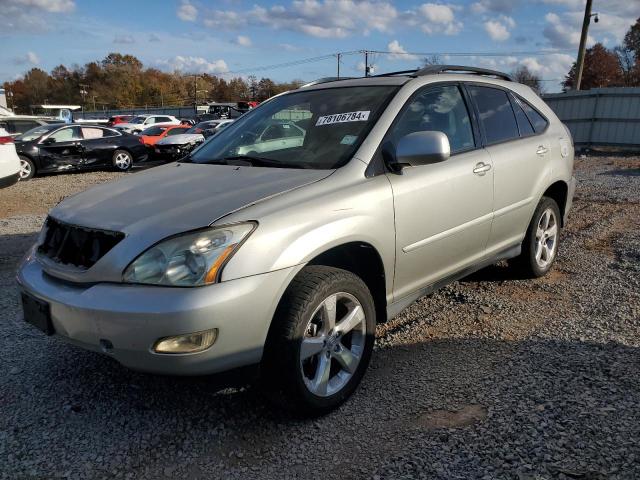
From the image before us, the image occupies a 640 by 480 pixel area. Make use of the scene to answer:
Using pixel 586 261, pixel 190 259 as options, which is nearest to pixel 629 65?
pixel 586 261

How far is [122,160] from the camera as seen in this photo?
15.6 metres

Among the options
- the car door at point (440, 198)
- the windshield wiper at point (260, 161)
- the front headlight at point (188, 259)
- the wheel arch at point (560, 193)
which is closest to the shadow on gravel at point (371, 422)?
the front headlight at point (188, 259)

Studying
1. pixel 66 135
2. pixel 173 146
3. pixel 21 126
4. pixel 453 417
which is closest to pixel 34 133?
pixel 66 135

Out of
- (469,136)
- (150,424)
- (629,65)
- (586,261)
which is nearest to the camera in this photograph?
(150,424)

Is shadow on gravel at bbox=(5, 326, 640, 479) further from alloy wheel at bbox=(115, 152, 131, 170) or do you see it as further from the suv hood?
alloy wheel at bbox=(115, 152, 131, 170)

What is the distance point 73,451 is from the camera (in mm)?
2533

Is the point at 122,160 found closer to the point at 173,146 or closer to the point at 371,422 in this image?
the point at 173,146

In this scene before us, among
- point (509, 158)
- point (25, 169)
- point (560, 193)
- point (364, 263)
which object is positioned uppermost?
point (509, 158)

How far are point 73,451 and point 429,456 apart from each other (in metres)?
1.68

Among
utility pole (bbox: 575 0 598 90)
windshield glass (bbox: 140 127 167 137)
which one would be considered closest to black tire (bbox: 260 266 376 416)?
windshield glass (bbox: 140 127 167 137)

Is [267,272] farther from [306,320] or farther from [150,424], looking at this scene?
[150,424]

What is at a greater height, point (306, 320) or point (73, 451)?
point (306, 320)

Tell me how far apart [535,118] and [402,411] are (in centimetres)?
303

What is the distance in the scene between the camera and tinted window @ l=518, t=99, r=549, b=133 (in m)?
4.56
